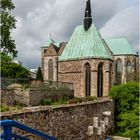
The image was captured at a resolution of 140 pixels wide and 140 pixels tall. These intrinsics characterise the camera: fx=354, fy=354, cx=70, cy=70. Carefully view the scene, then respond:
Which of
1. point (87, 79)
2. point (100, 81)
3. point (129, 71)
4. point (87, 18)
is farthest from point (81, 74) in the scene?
point (129, 71)

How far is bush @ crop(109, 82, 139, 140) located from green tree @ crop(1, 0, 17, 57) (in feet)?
22.3

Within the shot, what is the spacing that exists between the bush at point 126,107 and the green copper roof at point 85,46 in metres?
14.4

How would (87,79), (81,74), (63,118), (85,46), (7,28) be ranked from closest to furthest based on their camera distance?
(63,118)
(7,28)
(81,74)
(87,79)
(85,46)

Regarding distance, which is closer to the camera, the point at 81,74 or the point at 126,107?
the point at 126,107

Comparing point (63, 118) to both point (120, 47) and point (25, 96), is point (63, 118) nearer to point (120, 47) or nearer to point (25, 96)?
point (25, 96)

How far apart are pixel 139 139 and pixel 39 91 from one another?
7779 mm

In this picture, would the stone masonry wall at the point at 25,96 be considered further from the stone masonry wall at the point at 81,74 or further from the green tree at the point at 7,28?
the stone masonry wall at the point at 81,74

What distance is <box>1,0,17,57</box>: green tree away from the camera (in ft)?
64.2

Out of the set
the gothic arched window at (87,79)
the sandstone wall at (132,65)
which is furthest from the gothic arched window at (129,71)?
the gothic arched window at (87,79)

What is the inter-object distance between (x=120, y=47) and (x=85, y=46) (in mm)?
26201

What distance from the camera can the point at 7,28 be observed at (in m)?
19.6

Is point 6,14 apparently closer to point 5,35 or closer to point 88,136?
point 5,35

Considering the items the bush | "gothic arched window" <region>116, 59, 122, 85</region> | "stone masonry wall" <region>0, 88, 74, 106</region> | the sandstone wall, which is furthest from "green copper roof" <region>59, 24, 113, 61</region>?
"gothic arched window" <region>116, 59, 122, 85</region>

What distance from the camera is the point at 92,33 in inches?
1499
